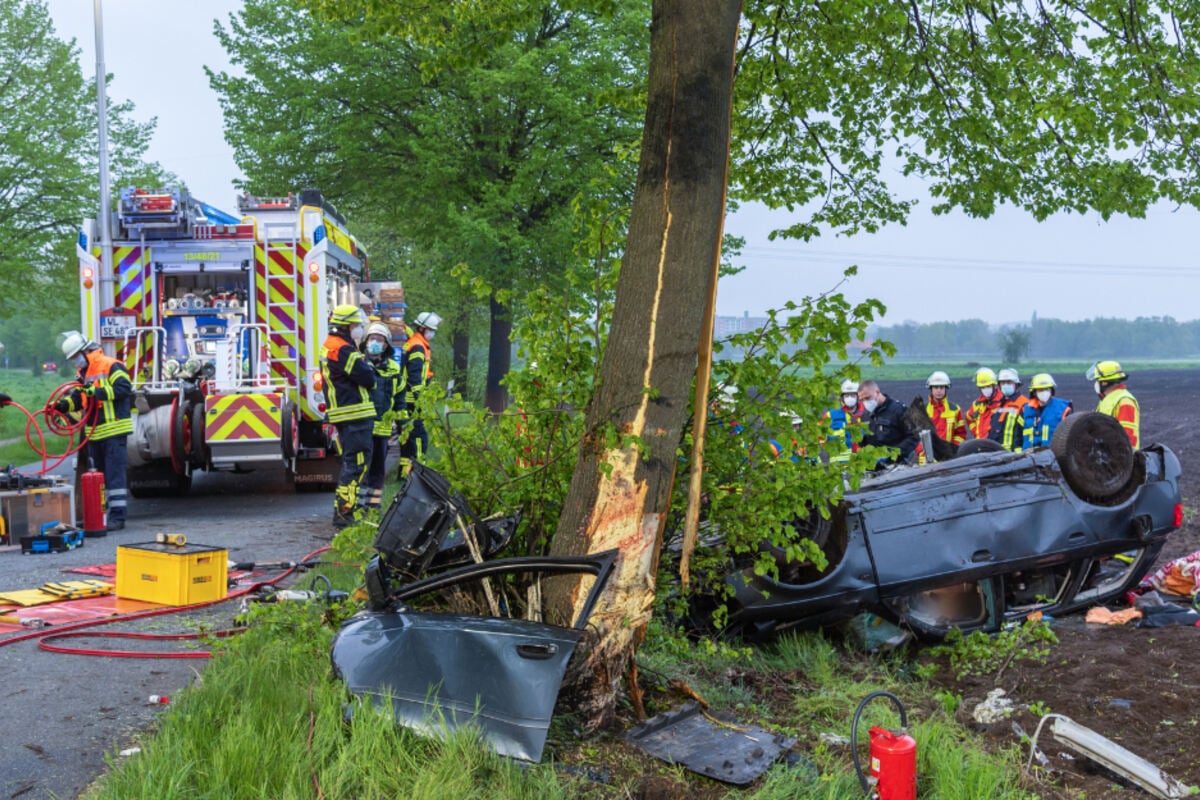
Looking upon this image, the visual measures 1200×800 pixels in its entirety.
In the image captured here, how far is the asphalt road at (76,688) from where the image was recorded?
165 inches

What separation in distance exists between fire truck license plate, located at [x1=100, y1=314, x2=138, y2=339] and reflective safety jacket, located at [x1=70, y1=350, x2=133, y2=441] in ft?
5.34

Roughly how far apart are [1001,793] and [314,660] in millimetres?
2648

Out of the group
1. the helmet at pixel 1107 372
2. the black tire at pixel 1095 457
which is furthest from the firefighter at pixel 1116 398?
the black tire at pixel 1095 457

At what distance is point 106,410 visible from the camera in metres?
10.3

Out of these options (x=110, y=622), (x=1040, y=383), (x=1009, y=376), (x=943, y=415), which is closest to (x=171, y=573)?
(x=110, y=622)

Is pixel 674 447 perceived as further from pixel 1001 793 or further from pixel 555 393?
pixel 1001 793

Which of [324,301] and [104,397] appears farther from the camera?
[324,301]

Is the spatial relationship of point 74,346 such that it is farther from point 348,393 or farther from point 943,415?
point 943,415

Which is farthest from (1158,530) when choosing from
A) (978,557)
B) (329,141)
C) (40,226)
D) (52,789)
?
(40,226)

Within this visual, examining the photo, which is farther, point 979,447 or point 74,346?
point 74,346

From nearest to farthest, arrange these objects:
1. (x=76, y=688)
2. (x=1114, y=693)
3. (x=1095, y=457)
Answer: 1. (x=76, y=688)
2. (x=1114, y=693)
3. (x=1095, y=457)

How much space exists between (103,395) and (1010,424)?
8.25 metres

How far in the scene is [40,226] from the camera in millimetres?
23562

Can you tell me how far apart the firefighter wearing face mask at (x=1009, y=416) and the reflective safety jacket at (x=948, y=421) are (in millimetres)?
940
